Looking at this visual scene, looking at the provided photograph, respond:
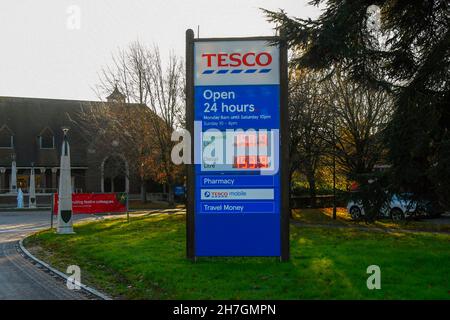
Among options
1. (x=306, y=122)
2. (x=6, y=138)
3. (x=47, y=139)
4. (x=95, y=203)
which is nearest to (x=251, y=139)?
(x=95, y=203)

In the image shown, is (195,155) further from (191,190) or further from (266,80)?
Result: (266,80)

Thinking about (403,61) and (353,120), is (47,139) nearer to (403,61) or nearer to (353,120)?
(353,120)

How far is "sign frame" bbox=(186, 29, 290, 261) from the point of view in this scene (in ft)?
38.3

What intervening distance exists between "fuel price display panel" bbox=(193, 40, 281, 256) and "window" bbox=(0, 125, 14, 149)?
146ft

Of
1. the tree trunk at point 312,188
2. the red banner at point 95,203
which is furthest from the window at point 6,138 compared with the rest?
the red banner at point 95,203

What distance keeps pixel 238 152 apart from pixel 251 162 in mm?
350

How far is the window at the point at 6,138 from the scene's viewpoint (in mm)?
51750

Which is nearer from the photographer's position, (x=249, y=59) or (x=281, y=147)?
(x=281, y=147)

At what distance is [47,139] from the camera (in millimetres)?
54500

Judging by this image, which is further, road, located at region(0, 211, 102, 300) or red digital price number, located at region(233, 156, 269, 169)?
red digital price number, located at region(233, 156, 269, 169)

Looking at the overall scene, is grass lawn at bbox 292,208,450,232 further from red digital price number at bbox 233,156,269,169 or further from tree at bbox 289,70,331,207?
red digital price number at bbox 233,156,269,169

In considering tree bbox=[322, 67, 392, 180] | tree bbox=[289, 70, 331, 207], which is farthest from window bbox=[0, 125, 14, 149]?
tree bbox=[322, 67, 392, 180]

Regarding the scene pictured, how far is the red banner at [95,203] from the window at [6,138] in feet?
103
